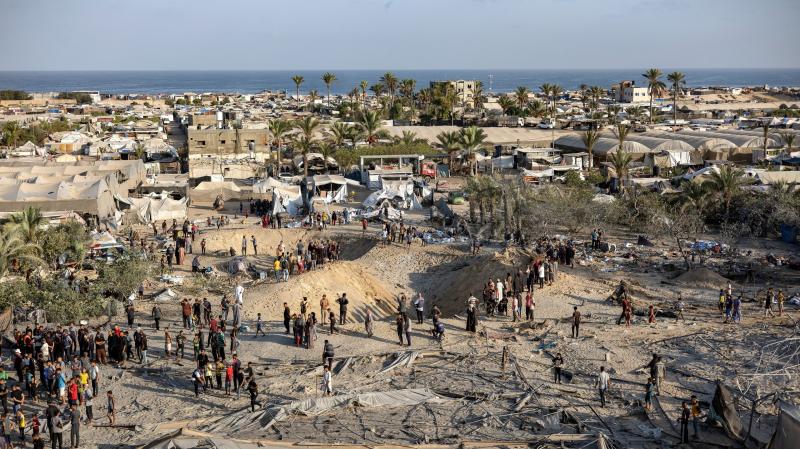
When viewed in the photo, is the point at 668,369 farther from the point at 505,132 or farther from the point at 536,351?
the point at 505,132

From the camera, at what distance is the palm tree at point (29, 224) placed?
26969mm

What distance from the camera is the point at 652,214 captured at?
31000 mm

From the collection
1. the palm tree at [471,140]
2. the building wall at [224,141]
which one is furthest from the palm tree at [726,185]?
the building wall at [224,141]

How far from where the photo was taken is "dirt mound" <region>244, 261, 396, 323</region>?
894 inches

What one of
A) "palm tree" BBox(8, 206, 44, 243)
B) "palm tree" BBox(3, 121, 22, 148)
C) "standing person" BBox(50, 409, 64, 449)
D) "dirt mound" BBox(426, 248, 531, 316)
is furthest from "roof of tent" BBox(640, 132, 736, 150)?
"palm tree" BBox(3, 121, 22, 148)

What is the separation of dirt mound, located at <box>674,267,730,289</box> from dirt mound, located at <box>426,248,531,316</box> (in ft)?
16.2

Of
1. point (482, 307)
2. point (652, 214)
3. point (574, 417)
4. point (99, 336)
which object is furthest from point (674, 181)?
point (99, 336)

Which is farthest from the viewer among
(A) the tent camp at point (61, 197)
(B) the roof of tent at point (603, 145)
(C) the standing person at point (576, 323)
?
(B) the roof of tent at point (603, 145)

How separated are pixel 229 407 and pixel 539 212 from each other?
684 inches

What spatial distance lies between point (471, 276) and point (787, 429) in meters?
14.1

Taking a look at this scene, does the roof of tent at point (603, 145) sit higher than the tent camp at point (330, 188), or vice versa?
the roof of tent at point (603, 145)

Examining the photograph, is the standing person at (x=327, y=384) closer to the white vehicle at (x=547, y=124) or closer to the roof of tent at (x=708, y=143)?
the roof of tent at (x=708, y=143)

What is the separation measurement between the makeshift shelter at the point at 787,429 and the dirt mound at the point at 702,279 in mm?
11989

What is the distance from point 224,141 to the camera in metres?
51.3
